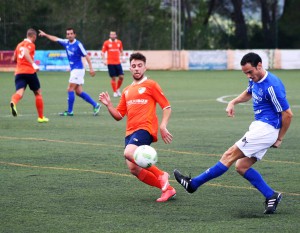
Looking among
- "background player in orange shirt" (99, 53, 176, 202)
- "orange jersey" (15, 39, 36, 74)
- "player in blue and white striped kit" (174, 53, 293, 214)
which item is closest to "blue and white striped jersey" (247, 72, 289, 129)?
"player in blue and white striped kit" (174, 53, 293, 214)

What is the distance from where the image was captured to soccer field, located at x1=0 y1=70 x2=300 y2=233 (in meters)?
9.11

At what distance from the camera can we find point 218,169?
10.1 m

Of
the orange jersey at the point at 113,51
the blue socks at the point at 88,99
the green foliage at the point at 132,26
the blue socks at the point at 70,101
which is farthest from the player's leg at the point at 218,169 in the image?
the green foliage at the point at 132,26

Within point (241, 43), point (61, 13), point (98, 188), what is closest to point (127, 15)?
point (61, 13)

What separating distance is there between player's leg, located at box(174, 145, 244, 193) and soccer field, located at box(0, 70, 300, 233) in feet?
0.72

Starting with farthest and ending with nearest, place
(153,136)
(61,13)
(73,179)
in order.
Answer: (61,13) < (73,179) < (153,136)

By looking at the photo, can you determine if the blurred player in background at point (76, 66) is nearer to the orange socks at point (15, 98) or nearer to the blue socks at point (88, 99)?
the blue socks at point (88, 99)

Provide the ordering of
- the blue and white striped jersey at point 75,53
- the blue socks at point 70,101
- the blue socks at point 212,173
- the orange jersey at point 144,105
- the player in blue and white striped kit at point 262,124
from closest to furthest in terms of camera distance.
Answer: the player in blue and white striped kit at point 262,124
the blue socks at point 212,173
the orange jersey at point 144,105
the blue socks at point 70,101
the blue and white striped jersey at point 75,53

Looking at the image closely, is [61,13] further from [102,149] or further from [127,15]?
[102,149]

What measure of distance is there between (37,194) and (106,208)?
124 cm

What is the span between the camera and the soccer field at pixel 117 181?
29.9ft

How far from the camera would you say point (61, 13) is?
64.9 m

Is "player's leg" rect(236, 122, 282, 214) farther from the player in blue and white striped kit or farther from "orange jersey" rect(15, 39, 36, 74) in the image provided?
"orange jersey" rect(15, 39, 36, 74)

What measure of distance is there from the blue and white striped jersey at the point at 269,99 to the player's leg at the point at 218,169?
1.44 ft
